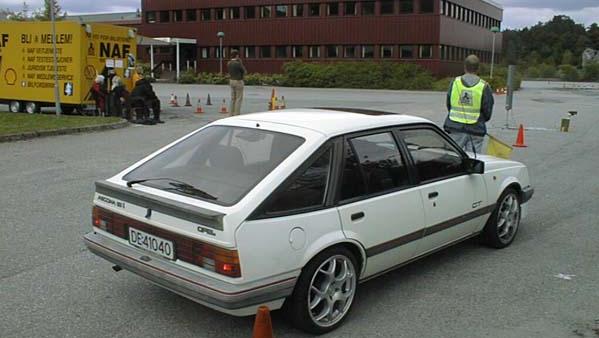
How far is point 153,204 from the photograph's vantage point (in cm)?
386

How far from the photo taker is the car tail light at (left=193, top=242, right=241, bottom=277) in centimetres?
343

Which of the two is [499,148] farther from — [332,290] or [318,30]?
[318,30]

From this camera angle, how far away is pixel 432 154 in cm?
500

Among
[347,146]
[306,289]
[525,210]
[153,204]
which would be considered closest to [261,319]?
[306,289]

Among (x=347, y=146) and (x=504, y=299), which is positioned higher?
(x=347, y=146)

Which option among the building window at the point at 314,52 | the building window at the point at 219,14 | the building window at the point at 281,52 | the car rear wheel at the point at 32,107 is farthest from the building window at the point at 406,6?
the car rear wheel at the point at 32,107

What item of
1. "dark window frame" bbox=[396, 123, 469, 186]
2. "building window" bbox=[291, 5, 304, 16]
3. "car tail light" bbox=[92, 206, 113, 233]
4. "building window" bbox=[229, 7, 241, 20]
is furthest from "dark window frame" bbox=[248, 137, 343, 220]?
"building window" bbox=[229, 7, 241, 20]

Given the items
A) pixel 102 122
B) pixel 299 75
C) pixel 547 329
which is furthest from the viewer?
pixel 299 75

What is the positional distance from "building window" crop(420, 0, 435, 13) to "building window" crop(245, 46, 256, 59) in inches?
620

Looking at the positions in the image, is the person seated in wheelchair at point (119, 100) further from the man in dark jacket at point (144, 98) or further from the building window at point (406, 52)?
the building window at point (406, 52)

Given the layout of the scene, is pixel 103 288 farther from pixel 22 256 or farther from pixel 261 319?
pixel 261 319

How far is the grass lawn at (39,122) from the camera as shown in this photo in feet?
46.4

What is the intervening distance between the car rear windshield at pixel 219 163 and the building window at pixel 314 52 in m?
48.0

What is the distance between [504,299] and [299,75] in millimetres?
44201
